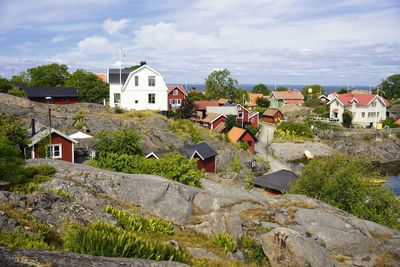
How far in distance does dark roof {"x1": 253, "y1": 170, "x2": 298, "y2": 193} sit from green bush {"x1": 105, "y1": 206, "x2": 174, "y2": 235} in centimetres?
1754

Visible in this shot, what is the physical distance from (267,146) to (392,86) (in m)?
85.7

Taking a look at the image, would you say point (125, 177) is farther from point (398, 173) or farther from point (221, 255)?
point (398, 173)

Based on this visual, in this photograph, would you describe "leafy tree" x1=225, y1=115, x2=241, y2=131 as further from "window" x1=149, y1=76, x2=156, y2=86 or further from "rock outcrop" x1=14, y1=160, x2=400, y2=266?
"rock outcrop" x1=14, y1=160, x2=400, y2=266

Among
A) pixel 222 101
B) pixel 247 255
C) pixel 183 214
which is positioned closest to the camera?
pixel 247 255

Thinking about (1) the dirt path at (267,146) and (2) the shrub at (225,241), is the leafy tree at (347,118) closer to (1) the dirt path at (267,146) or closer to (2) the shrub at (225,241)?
(1) the dirt path at (267,146)

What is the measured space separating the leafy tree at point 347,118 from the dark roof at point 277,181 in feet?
155

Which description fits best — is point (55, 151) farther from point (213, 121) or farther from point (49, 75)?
point (49, 75)

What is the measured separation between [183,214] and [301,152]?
47.8 m

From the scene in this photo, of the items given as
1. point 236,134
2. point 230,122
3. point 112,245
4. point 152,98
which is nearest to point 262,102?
point 230,122

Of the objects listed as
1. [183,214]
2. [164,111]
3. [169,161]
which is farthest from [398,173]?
[183,214]

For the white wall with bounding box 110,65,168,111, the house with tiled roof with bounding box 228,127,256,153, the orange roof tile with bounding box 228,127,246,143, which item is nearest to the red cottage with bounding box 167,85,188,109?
the white wall with bounding box 110,65,168,111

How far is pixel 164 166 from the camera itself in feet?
69.5

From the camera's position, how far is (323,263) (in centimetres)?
1177

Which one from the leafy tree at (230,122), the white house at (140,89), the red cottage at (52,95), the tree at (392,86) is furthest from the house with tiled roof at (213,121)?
the tree at (392,86)
